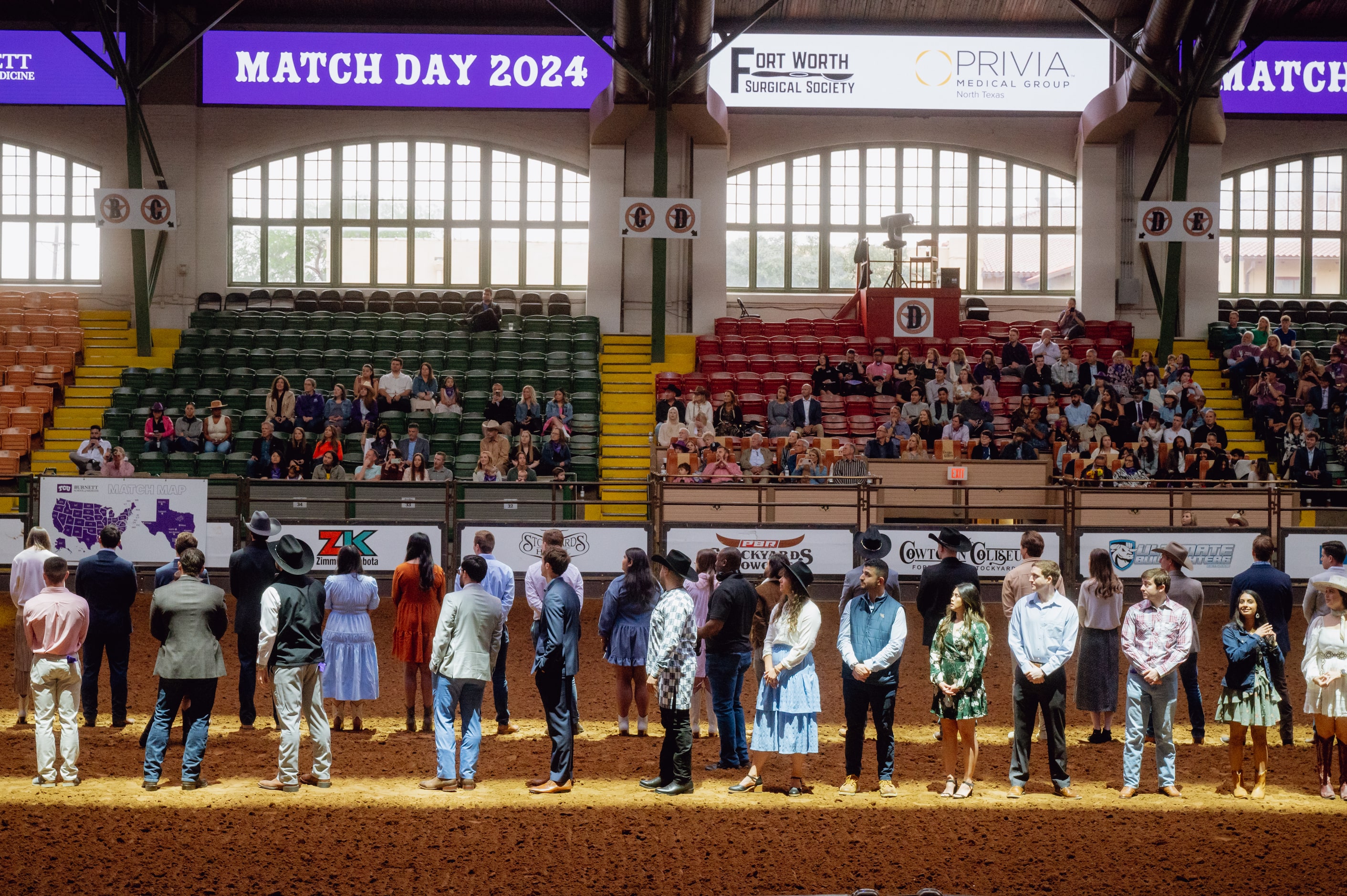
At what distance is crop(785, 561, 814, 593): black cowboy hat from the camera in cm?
865

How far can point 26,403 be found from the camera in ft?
78.3

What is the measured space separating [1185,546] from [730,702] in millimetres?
10715

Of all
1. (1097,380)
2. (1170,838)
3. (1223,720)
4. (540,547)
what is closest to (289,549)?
(1170,838)

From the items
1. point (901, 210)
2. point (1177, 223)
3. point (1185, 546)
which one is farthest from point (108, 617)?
Result: point (901, 210)

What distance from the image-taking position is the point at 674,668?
8484 millimetres

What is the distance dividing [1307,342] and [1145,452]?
306 inches

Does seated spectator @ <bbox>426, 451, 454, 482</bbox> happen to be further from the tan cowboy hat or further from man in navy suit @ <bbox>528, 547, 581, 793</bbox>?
the tan cowboy hat

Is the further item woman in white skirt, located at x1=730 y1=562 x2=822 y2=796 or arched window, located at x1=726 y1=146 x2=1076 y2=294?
arched window, located at x1=726 y1=146 x2=1076 y2=294

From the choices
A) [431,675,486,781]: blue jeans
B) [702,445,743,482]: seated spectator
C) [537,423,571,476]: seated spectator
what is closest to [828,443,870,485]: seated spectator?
[702,445,743,482]: seated spectator

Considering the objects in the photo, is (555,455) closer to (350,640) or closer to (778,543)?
(778,543)

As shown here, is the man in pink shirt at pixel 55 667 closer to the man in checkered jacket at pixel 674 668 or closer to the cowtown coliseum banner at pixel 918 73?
the man in checkered jacket at pixel 674 668

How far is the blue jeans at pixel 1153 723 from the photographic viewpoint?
8.63 meters

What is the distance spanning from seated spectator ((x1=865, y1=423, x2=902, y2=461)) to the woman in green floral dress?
1097 centimetres

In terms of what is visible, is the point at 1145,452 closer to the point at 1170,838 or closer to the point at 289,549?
the point at 1170,838
